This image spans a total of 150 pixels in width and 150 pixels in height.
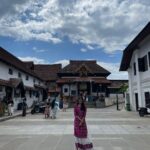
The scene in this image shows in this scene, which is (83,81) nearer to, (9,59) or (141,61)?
(9,59)

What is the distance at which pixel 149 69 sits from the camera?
25.3 metres

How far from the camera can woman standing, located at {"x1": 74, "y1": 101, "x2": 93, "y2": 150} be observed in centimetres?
886

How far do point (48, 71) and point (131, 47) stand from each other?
46.0m

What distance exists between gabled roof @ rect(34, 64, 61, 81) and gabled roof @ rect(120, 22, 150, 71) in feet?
117

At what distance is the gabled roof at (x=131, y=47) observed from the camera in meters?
22.5

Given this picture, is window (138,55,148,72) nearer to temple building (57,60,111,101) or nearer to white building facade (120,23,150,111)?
white building facade (120,23,150,111)

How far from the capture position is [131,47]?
2805cm

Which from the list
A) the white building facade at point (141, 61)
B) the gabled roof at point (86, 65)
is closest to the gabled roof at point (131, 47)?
the white building facade at point (141, 61)

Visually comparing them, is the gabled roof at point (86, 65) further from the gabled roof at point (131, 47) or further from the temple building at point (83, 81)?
the gabled roof at point (131, 47)

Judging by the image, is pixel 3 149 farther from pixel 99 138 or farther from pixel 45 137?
pixel 99 138

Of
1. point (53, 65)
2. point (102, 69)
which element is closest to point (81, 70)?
point (102, 69)

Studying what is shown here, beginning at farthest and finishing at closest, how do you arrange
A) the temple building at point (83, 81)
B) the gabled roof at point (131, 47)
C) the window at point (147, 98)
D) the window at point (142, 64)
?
the temple building at point (83, 81)
the window at point (142, 64)
the window at point (147, 98)
the gabled roof at point (131, 47)

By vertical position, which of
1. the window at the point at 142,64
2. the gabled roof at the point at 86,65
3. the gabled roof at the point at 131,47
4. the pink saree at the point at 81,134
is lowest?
the pink saree at the point at 81,134

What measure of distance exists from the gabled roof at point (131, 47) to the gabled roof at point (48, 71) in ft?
117
